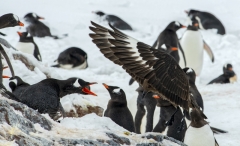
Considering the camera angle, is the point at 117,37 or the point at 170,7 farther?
the point at 170,7

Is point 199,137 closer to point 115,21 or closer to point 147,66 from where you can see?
point 147,66

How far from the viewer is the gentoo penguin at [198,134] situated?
524 centimetres

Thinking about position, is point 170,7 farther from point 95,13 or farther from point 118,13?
point 95,13

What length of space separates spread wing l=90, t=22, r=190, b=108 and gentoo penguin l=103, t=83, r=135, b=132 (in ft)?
4.82

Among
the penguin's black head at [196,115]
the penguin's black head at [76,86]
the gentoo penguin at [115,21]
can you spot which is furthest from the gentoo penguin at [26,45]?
the penguin's black head at [196,115]

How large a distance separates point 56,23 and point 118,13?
2.32m

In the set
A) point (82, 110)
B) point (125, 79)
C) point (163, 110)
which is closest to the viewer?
point (163, 110)

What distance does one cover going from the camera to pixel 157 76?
14.6ft

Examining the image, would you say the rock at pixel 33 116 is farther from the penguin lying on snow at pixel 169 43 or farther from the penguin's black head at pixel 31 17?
the penguin's black head at pixel 31 17

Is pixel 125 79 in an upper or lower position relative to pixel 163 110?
lower

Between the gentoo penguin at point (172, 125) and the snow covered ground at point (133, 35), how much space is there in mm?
432

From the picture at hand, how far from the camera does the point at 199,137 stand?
5.25m

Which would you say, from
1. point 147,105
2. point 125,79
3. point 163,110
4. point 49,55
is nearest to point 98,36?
point 163,110

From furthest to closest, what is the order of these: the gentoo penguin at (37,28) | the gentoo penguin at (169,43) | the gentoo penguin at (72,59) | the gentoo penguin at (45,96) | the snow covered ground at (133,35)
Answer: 1. the gentoo penguin at (37,28)
2. the gentoo penguin at (72,59)
3. the gentoo penguin at (169,43)
4. the snow covered ground at (133,35)
5. the gentoo penguin at (45,96)
